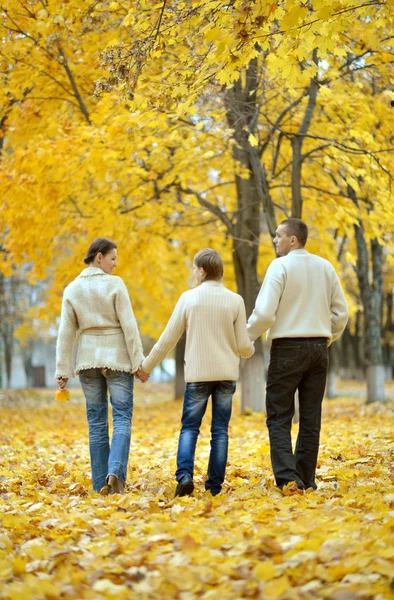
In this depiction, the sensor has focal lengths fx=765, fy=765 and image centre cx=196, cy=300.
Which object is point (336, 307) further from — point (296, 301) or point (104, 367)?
point (104, 367)

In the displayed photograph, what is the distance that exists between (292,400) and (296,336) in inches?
20.6

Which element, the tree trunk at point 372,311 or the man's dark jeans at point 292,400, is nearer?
the man's dark jeans at point 292,400

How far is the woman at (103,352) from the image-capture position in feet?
19.8

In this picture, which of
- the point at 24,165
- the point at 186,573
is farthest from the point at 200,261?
the point at 24,165

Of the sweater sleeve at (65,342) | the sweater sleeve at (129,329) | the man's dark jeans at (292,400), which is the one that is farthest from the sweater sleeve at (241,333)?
the sweater sleeve at (65,342)

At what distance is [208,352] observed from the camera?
5.78 meters

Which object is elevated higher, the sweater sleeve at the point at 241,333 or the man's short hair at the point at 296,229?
the man's short hair at the point at 296,229

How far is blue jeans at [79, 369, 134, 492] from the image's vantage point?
19.9 ft

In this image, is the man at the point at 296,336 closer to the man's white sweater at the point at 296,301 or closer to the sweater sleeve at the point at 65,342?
the man's white sweater at the point at 296,301

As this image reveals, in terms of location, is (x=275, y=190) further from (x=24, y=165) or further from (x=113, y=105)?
(x=24, y=165)

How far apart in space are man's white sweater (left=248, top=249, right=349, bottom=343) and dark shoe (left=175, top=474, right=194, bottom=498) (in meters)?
1.19

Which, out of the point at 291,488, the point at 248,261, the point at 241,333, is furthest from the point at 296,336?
the point at 248,261

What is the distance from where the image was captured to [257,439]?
1040 cm

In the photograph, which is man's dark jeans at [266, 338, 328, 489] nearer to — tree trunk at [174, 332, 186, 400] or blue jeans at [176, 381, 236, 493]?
blue jeans at [176, 381, 236, 493]
